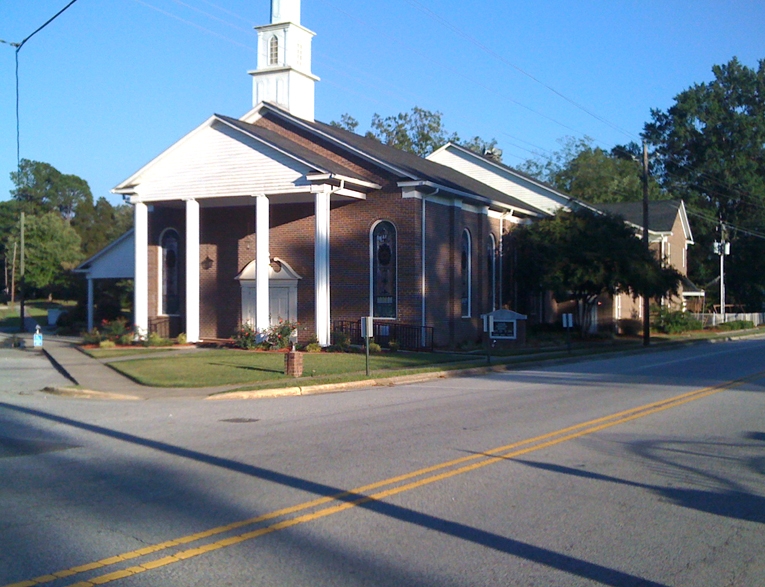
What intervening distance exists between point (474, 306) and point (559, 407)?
60.2ft

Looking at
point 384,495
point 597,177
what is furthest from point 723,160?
point 384,495

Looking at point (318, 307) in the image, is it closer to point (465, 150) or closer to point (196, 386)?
point (196, 386)

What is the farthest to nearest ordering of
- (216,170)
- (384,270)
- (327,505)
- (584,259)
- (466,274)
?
(584,259)
(466,274)
(216,170)
(384,270)
(327,505)

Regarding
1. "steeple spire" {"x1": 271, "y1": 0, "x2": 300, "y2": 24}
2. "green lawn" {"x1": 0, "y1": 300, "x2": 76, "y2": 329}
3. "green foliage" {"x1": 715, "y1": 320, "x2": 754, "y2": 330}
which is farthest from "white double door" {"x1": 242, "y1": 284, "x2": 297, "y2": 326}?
"green foliage" {"x1": 715, "y1": 320, "x2": 754, "y2": 330}

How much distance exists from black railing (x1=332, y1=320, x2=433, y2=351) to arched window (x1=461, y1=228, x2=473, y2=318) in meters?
3.67

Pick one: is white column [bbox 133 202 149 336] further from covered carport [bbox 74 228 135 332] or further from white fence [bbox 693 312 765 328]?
white fence [bbox 693 312 765 328]

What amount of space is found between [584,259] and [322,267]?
11.7 meters

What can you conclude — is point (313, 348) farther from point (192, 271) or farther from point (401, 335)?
point (192, 271)

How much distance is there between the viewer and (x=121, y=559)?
585 cm

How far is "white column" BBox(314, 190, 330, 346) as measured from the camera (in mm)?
27812

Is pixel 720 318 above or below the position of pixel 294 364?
above

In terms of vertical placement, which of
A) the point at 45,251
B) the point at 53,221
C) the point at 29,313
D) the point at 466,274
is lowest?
the point at 29,313

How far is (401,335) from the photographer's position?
2891 centimetres

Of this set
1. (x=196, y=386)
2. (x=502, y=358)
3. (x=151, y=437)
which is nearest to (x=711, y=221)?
(x=502, y=358)
